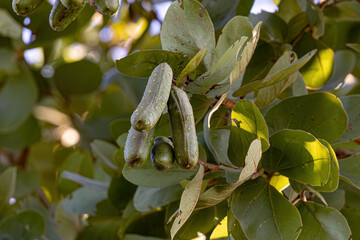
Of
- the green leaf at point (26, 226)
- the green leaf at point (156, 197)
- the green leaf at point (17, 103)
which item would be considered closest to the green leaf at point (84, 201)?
the green leaf at point (26, 226)

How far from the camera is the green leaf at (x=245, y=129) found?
2.58 ft

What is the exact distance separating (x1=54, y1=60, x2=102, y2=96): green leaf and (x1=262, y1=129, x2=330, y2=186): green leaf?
94cm

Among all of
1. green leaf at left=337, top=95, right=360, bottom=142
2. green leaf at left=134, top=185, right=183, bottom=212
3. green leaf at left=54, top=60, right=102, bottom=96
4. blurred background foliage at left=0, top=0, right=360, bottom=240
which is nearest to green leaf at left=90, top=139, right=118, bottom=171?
blurred background foliage at left=0, top=0, right=360, bottom=240

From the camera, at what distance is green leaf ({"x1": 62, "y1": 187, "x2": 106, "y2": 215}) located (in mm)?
1326

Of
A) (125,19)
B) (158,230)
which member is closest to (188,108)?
(158,230)

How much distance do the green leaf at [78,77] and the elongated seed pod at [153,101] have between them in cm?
101

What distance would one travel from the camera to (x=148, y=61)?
31.2 inches

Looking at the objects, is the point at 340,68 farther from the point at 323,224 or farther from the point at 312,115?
the point at 323,224

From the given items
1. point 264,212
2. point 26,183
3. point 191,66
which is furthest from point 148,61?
point 26,183

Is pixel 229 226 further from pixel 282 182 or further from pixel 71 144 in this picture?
pixel 71 144

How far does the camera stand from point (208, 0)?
101cm

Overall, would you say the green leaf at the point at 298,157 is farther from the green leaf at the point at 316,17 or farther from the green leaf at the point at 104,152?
the green leaf at the point at 104,152

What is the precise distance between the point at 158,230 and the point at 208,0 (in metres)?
0.54

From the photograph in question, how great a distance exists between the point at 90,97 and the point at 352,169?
1.22 meters
